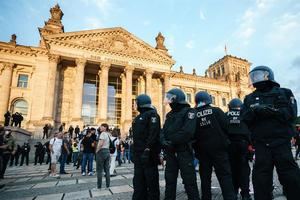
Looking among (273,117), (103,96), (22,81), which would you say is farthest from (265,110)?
(22,81)

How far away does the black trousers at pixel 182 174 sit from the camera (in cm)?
314

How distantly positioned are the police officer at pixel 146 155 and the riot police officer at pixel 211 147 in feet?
2.71

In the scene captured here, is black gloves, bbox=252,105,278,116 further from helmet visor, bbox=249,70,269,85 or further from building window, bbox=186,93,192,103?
building window, bbox=186,93,192,103

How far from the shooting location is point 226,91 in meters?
41.8

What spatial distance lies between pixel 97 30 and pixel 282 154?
29.3 meters

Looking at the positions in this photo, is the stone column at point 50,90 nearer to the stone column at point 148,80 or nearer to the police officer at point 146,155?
the stone column at point 148,80

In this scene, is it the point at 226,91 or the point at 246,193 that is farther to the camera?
the point at 226,91

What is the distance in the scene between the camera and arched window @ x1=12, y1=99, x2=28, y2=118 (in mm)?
25750

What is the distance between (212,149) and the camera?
3607mm

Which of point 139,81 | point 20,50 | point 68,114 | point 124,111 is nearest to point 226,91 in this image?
point 139,81

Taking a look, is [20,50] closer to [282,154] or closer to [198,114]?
[198,114]

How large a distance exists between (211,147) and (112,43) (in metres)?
27.6

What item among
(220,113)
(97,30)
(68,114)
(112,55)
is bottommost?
(220,113)

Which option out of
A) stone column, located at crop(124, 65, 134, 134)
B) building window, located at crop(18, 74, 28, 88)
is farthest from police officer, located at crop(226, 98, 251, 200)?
building window, located at crop(18, 74, 28, 88)
